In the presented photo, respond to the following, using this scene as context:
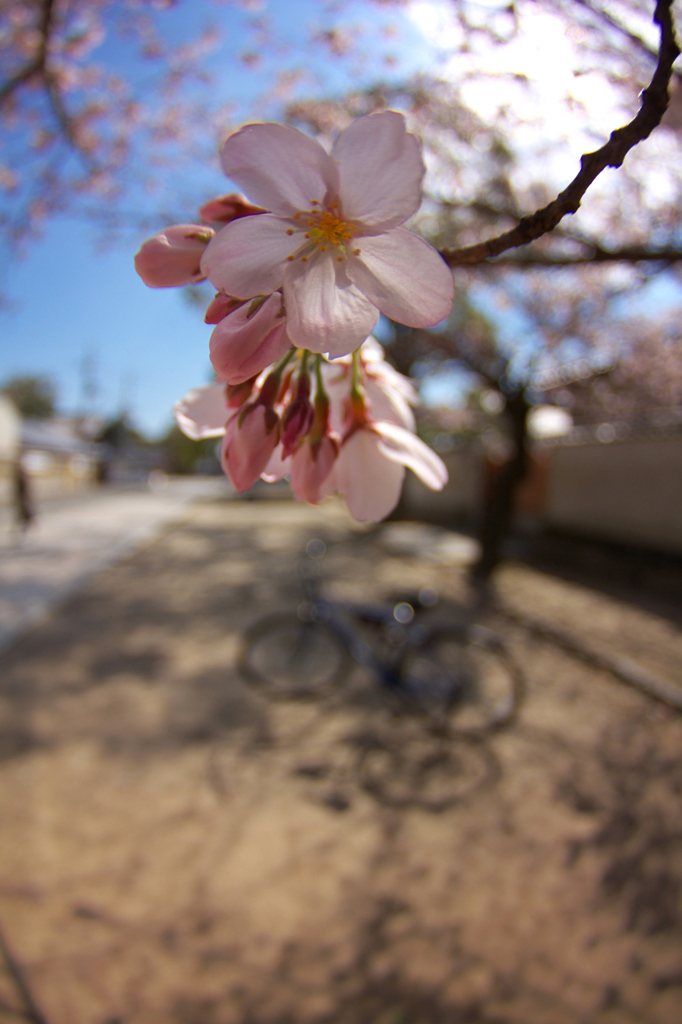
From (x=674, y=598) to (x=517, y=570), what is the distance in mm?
2535

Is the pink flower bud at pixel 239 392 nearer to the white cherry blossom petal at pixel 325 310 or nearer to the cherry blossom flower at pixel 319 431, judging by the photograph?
the cherry blossom flower at pixel 319 431

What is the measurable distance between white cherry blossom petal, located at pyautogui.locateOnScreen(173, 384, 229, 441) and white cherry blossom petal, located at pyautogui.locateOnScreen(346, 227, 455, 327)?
212 mm

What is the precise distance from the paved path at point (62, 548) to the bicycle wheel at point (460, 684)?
4.25 m

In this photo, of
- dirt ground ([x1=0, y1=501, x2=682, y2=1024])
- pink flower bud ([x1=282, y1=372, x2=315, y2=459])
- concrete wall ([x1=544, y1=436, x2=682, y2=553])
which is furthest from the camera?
concrete wall ([x1=544, y1=436, x2=682, y2=553])

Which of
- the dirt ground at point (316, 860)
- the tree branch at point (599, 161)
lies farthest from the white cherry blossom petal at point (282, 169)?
the dirt ground at point (316, 860)

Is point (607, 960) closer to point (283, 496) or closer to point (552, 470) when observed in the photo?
point (552, 470)

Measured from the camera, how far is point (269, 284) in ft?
1.46

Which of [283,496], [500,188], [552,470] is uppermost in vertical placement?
[500,188]

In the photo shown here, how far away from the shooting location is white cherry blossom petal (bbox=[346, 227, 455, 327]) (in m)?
0.44

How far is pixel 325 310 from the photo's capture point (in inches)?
17.3

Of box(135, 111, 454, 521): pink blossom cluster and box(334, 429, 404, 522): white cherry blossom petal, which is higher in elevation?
box(135, 111, 454, 521): pink blossom cluster

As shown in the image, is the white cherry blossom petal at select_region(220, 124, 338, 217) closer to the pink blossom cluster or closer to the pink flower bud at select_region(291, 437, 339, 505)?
the pink blossom cluster

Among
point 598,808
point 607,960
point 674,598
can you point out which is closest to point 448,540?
point 674,598

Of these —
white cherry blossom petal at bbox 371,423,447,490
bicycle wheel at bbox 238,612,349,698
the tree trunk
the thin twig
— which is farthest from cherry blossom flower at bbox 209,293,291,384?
the tree trunk
